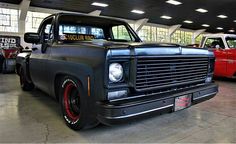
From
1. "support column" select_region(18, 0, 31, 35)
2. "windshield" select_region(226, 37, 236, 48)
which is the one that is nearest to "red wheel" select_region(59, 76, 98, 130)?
"windshield" select_region(226, 37, 236, 48)

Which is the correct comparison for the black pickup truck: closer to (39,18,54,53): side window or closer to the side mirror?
(39,18,54,53): side window

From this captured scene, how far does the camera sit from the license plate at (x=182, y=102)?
2.51 m

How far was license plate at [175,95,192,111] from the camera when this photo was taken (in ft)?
8.23

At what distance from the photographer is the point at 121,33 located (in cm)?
438

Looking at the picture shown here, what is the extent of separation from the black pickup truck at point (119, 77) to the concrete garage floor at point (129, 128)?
0.24 metres

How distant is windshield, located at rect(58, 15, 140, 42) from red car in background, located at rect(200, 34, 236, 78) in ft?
13.9

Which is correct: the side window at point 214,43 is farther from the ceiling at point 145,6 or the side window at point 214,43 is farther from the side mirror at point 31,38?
the ceiling at point 145,6

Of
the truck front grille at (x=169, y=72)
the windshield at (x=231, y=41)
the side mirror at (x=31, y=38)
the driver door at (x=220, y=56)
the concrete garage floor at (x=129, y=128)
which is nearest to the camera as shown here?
the truck front grille at (x=169, y=72)

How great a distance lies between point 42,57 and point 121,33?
160 cm

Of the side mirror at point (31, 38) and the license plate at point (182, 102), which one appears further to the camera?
the side mirror at point (31, 38)

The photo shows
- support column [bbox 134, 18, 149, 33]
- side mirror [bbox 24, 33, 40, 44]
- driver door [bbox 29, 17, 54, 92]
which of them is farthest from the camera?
support column [bbox 134, 18, 149, 33]

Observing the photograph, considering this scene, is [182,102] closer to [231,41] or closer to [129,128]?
[129,128]

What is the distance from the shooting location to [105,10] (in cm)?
1800

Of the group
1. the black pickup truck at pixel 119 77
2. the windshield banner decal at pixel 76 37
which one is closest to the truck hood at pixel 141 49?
the black pickup truck at pixel 119 77
